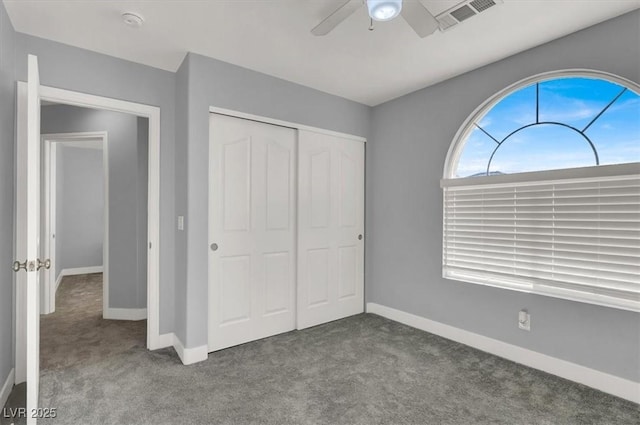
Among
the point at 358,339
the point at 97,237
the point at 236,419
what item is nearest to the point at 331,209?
the point at 358,339

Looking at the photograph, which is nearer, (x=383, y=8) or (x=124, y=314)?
(x=383, y=8)

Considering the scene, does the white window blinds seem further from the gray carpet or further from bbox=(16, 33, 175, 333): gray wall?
bbox=(16, 33, 175, 333): gray wall

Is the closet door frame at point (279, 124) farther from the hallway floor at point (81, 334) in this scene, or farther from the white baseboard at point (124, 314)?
the white baseboard at point (124, 314)

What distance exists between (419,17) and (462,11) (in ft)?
1.50

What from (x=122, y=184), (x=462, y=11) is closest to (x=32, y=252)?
A: (x=122, y=184)

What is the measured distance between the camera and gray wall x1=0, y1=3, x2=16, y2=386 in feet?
6.66

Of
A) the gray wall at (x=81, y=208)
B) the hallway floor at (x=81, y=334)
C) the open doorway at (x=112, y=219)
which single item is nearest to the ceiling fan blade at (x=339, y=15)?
the open doorway at (x=112, y=219)

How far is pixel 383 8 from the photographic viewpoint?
1538 millimetres

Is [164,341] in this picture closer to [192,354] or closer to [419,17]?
[192,354]

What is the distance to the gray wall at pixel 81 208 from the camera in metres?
6.11

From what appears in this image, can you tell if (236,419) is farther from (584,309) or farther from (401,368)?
(584,309)

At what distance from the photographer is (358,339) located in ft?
10.1

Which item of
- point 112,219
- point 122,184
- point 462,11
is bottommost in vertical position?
point 112,219

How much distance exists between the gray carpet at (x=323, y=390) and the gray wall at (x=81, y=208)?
457cm
